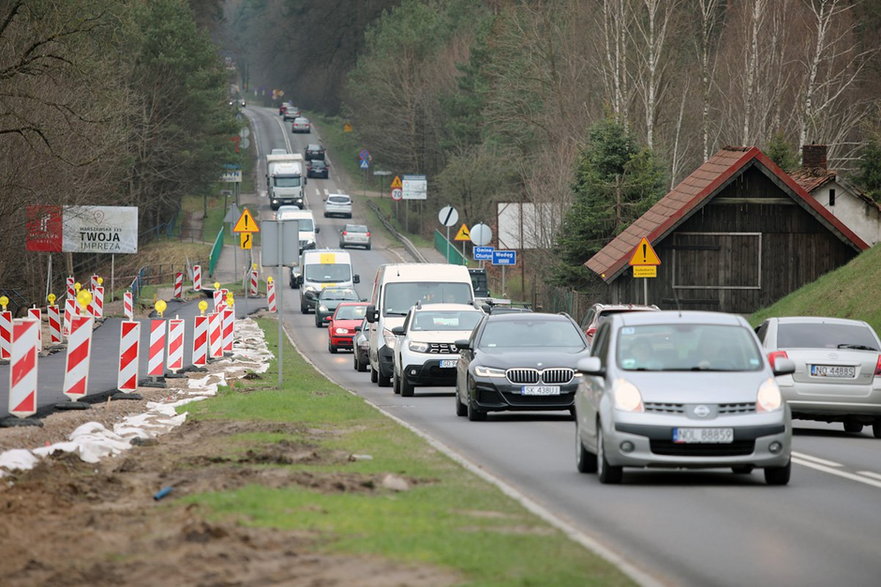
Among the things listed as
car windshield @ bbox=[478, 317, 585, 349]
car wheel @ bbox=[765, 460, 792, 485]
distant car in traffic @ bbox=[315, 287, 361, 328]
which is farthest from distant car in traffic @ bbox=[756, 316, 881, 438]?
distant car in traffic @ bbox=[315, 287, 361, 328]

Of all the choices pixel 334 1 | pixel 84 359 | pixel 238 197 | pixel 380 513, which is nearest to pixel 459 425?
pixel 84 359

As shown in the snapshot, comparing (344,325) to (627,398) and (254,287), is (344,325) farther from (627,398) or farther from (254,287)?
(627,398)

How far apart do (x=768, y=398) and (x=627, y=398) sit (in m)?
1.24

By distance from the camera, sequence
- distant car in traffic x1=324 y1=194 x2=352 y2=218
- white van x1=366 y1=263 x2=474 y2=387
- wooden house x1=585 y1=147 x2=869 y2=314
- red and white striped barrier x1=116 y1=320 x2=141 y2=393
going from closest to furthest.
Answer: red and white striped barrier x1=116 y1=320 x2=141 y2=393 → white van x1=366 y1=263 x2=474 y2=387 → wooden house x1=585 y1=147 x2=869 y2=314 → distant car in traffic x1=324 y1=194 x2=352 y2=218

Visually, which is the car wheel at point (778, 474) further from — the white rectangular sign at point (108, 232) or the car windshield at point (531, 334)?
the white rectangular sign at point (108, 232)

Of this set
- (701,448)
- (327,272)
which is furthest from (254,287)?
(701,448)

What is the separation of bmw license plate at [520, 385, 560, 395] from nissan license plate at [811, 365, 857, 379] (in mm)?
3452

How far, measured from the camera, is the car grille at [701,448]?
45.6 feet

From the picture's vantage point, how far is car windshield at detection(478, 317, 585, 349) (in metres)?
23.4

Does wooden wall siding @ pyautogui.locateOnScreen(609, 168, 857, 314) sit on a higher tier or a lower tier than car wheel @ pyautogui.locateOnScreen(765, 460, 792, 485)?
higher

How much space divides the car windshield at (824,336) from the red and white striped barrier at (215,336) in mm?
15885

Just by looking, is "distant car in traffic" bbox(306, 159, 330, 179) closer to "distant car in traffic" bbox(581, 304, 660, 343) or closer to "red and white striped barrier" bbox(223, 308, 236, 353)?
"red and white striped barrier" bbox(223, 308, 236, 353)

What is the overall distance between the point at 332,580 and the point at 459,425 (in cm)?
1305

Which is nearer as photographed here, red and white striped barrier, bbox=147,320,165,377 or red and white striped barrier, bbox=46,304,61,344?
red and white striped barrier, bbox=147,320,165,377
